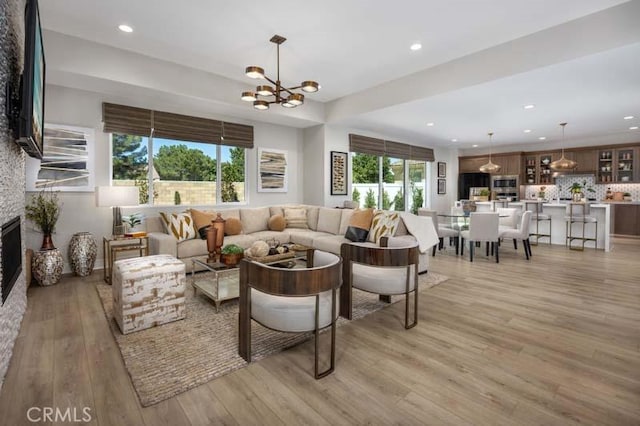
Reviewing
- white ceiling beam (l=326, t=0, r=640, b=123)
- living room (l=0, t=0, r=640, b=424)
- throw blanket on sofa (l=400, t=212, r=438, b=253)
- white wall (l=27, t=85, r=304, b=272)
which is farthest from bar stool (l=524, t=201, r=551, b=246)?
white wall (l=27, t=85, r=304, b=272)

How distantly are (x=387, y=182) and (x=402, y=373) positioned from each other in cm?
695

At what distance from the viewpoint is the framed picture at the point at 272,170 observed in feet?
21.4

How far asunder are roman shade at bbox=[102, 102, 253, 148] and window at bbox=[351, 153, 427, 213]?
2730 millimetres

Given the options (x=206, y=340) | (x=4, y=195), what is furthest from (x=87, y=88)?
(x=206, y=340)

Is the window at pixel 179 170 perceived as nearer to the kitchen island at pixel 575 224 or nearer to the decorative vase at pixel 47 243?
the decorative vase at pixel 47 243

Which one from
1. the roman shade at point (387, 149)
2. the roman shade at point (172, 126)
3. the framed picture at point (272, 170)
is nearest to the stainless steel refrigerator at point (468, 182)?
the roman shade at point (387, 149)

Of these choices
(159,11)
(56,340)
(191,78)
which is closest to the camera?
(56,340)

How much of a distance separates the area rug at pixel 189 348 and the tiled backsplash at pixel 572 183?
9.18 m

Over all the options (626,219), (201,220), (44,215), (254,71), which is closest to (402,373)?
(254,71)

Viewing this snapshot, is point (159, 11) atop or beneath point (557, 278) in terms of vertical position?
atop

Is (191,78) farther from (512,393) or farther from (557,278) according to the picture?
(557,278)

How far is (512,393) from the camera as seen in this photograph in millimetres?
1904

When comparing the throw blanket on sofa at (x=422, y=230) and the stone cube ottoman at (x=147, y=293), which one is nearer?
the stone cube ottoman at (x=147, y=293)

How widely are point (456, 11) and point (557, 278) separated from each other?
372cm
